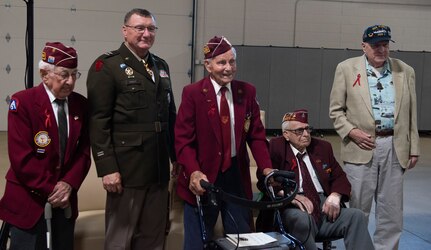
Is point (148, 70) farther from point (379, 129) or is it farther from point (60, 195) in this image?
point (379, 129)

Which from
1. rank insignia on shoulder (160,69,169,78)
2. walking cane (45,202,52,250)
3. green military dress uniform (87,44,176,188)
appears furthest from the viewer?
rank insignia on shoulder (160,69,169,78)

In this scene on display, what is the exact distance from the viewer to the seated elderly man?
262cm

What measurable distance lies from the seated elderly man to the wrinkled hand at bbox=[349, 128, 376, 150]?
0.63ft

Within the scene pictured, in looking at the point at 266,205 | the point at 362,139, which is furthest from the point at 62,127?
the point at 362,139

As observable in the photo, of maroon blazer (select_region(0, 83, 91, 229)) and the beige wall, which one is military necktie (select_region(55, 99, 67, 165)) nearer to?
maroon blazer (select_region(0, 83, 91, 229))

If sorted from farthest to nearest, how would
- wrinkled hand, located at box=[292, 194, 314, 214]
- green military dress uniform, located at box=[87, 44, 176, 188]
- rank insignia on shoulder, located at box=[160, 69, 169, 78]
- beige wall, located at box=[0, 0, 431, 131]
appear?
1. beige wall, located at box=[0, 0, 431, 131]
2. wrinkled hand, located at box=[292, 194, 314, 214]
3. rank insignia on shoulder, located at box=[160, 69, 169, 78]
4. green military dress uniform, located at box=[87, 44, 176, 188]

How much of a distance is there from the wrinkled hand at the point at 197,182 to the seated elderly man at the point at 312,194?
0.47 m

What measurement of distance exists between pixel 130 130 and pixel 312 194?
3.87ft

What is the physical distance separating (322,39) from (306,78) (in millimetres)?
1153

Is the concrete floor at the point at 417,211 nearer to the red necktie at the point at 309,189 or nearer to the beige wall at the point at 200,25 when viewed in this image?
the red necktie at the point at 309,189

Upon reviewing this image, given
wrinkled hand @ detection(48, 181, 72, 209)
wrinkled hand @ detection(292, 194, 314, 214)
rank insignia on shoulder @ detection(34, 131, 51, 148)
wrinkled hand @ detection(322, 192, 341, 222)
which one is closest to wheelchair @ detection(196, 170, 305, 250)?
wrinkled hand @ detection(292, 194, 314, 214)

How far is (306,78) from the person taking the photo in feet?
31.6

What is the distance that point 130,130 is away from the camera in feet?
7.82

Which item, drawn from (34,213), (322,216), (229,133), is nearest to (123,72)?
(229,133)
